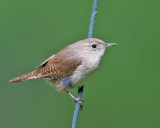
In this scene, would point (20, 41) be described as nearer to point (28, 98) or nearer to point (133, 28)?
point (28, 98)

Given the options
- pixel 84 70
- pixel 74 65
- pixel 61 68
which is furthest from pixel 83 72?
pixel 61 68

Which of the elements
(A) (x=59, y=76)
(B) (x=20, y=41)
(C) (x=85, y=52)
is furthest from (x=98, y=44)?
(B) (x=20, y=41)

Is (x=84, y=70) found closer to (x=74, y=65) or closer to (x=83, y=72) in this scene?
(x=83, y=72)

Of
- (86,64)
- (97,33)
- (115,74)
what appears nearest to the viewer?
(86,64)

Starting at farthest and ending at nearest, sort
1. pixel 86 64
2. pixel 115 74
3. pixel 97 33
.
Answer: pixel 115 74
pixel 97 33
pixel 86 64

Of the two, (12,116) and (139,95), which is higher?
(139,95)
